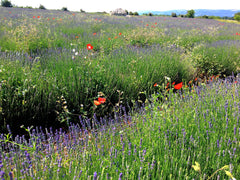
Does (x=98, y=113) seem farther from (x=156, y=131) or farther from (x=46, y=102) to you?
(x=156, y=131)

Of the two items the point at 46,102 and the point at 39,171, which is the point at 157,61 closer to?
the point at 46,102

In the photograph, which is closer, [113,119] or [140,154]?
[140,154]

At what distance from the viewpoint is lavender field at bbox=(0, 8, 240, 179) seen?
1.46 metres

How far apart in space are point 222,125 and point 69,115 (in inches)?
75.7

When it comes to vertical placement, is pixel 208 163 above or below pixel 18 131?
above

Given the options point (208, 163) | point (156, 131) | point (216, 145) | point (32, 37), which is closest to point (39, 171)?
point (156, 131)

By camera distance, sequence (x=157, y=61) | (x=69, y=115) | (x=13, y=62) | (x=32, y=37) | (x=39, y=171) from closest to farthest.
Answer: (x=39, y=171)
(x=69, y=115)
(x=13, y=62)
(x=157, y=61)
(x=32, y=37)

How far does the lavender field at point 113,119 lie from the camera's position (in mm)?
1460

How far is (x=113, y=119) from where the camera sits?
7.63ft

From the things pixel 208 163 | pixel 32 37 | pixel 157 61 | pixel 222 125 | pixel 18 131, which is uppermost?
pixel 32 37

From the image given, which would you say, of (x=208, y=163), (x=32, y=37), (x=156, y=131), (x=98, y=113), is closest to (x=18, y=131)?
(x=98, y=113)

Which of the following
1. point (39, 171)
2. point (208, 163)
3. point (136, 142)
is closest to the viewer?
point (39, 171)

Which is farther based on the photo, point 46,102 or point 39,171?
point 46,102

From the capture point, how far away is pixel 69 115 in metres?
2.99
